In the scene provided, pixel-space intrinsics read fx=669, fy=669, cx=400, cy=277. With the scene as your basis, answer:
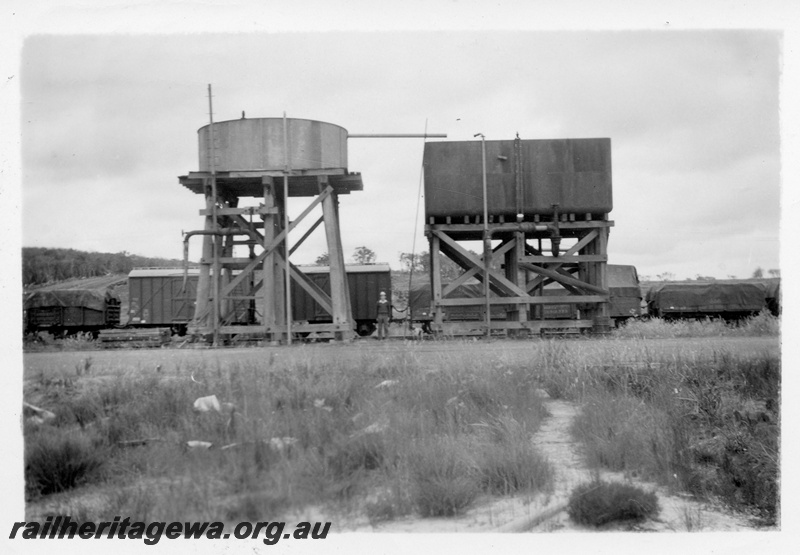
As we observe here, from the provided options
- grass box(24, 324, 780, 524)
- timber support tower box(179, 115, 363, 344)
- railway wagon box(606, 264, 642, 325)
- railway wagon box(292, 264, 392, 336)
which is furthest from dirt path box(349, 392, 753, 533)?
railway wagon box(606, 264, 642, 325)

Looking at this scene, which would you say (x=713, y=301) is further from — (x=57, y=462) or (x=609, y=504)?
(x=57, y=462)

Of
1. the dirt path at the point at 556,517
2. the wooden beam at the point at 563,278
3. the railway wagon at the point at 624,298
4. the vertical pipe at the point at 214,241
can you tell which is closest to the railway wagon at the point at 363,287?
the wooden beam at the point at 563,278

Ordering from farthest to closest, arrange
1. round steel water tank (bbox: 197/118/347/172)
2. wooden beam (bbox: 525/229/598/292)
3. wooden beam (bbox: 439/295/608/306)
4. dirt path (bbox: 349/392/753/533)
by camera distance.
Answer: wooden beam (bbox: 525/229/598/292), wooden beam (bbox: 439/295/608/306), round steel water tank (bbox: 197/118/347/172), dirt path (bbox: 349/392/753/533)

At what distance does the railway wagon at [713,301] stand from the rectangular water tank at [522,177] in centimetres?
1145

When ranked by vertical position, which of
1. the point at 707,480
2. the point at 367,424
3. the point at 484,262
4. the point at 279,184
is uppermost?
the point at 279,184

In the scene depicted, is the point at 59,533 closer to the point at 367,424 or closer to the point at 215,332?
the point at 367,424

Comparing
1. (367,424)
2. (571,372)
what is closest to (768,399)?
(571,372)

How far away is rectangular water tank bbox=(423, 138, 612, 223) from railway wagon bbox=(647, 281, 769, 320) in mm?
11454

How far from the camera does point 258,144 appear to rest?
1627 cm

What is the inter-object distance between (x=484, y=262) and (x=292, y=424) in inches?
481

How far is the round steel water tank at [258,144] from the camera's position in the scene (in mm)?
16250

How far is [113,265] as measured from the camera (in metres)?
51.9

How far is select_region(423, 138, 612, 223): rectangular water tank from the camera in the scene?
709 inches

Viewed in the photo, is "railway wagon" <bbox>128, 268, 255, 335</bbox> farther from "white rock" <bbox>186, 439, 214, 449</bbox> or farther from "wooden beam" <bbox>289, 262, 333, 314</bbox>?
"white rock" <bbox>186, 439, 214, 449</bbox>
